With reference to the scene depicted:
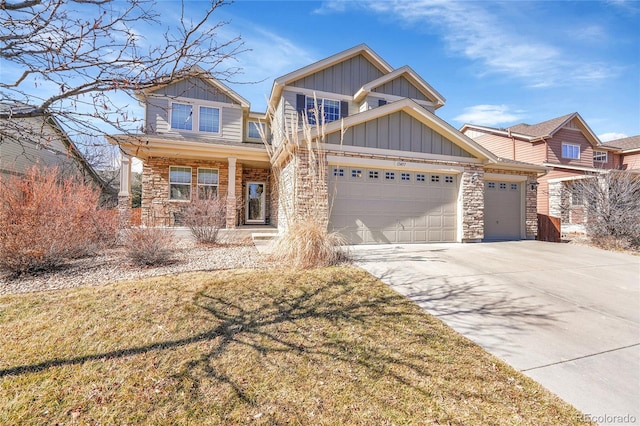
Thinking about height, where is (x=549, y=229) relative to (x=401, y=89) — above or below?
below

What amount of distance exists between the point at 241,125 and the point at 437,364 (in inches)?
503

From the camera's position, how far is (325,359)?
266 centimetres

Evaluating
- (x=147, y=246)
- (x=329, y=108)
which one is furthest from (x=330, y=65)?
(x=147, y=246)

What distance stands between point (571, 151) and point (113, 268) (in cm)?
2586

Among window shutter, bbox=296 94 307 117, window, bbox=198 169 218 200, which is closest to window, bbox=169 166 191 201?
window, bbox=198 169 218 200

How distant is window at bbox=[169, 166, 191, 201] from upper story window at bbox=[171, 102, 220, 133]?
6.55ft

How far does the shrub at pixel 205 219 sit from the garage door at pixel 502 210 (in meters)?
10.1

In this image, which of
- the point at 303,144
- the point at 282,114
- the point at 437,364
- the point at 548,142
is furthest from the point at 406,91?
the point at 437,364

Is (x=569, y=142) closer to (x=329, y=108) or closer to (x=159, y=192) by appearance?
(x=329, y=108)

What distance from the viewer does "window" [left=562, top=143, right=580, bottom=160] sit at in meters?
18.3

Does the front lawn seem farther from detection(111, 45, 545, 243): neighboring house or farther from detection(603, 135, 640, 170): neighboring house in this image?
detection(603, 135, 640, 170): neighboring house

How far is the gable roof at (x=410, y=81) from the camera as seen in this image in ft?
39.1

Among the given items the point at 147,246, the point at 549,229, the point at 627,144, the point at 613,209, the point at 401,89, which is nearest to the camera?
the point at 147,246

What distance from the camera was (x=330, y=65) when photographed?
12.1m
